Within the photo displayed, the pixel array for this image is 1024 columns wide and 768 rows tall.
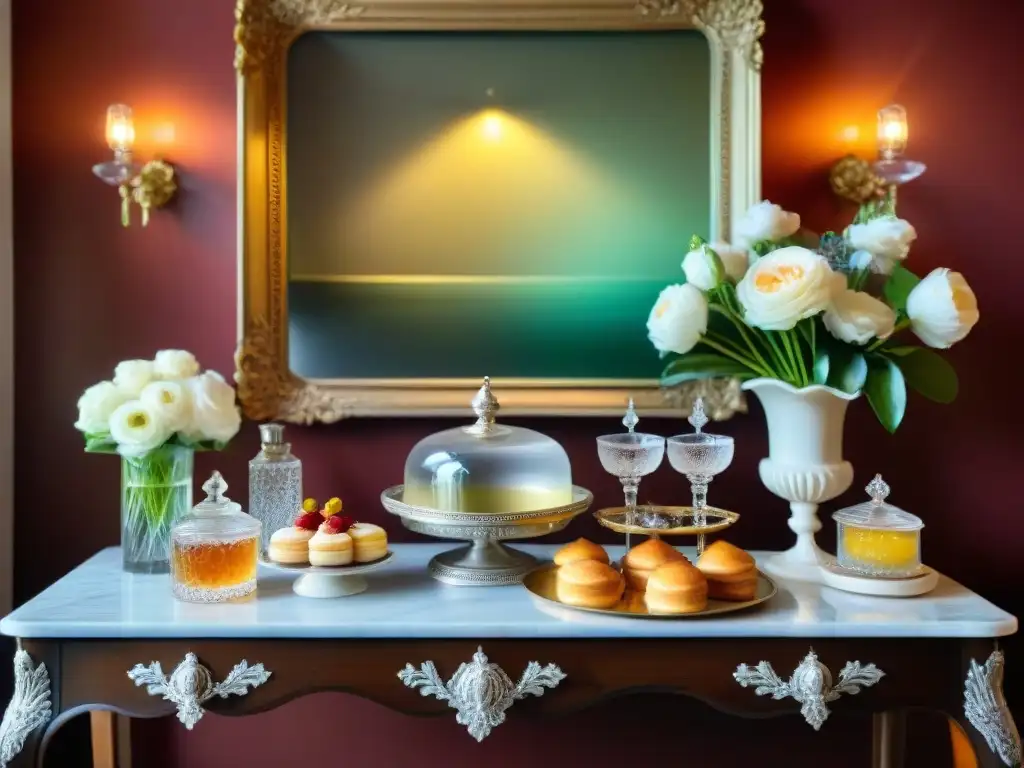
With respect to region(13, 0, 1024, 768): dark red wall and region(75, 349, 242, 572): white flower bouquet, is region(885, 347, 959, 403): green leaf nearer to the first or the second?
region(13, 0, 1024, 768): dark red wall

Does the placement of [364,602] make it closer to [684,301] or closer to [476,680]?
[476,680]

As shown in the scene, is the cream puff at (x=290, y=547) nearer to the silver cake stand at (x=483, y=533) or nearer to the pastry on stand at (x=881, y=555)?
the silver cake stand at (x=483, y=533)

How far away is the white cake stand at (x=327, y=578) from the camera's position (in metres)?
1.43

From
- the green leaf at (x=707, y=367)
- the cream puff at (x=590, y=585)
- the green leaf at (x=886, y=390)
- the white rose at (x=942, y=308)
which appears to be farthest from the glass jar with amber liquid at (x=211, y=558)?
the white rose at (x=942, y=308)

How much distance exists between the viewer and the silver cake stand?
57.9 inches

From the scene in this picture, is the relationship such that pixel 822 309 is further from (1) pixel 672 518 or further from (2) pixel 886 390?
(1) pixel 672 518

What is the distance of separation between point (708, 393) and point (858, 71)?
80 cm

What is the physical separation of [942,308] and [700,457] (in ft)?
1.67

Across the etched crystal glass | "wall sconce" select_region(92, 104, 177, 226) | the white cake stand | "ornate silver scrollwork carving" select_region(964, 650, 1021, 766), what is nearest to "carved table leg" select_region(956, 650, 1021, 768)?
"ornate silver scrollwork carving" select_region(964, 650, 1021, 766)

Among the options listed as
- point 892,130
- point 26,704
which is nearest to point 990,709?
point 892,130

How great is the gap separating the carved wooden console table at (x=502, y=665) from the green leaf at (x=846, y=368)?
16.7 inches

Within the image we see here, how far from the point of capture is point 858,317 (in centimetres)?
150

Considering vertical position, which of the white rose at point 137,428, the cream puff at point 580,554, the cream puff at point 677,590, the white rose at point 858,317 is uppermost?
the white rose at point 858,317

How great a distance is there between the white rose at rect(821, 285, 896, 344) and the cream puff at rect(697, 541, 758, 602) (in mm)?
451
